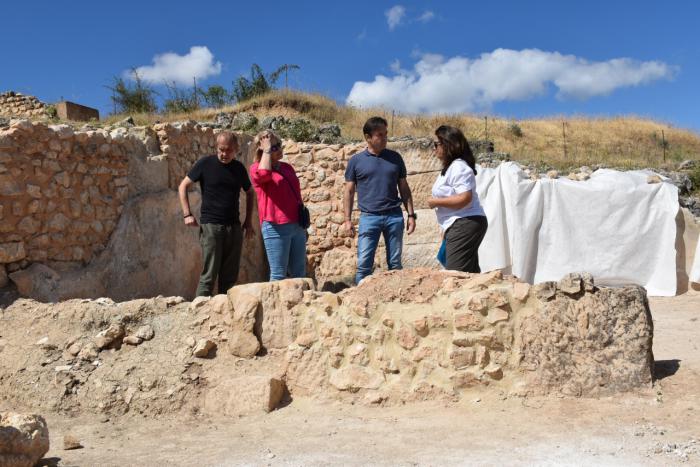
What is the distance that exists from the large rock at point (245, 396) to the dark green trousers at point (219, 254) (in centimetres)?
114

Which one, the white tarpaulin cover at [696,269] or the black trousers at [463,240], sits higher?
the black trousers at [463,240]

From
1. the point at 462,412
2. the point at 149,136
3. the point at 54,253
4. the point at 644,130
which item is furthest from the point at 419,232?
the point at 644,130

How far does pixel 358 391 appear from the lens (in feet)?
12.1

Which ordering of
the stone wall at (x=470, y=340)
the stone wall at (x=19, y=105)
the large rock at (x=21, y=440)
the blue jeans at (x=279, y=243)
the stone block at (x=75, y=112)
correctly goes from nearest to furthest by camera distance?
the large rock at (x=21, y=440)
the stone wall at (x=470, y=340)
the blue jeans at (x=279, y=243)
the stone block at (x=75, y=112)
the stone wall at (x=19, y=105)

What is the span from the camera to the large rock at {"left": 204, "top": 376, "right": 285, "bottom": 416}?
12.0 feet

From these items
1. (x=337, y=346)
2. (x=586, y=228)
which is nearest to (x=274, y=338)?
(x=337, y=346)

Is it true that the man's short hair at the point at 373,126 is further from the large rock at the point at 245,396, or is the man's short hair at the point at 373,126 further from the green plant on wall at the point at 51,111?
the green plant on wall at the point at 51,111

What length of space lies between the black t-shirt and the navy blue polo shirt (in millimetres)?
922

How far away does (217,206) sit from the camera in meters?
4.94

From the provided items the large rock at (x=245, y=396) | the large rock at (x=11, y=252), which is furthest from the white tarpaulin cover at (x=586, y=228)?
the large rock at (x=11, y=252)

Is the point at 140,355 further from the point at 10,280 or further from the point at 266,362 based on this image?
the point at 10,280

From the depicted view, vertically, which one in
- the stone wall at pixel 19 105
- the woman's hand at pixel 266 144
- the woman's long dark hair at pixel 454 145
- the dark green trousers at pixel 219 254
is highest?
the stone wall at pixel 19 105

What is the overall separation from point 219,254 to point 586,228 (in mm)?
4821

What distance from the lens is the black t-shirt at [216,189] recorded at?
494 centimetres
